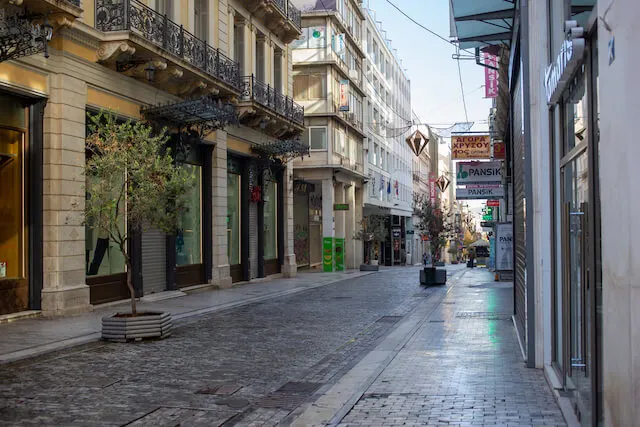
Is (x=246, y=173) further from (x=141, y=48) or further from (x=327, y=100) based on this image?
(x=327, y=100)

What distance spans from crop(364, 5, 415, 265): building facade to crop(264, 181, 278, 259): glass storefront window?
42.5 ft

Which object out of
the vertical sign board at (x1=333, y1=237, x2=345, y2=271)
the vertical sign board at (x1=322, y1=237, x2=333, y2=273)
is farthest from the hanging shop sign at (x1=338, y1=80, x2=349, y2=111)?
the vertical sign board at (x1=322, y1=237, x2=333, y2=273)

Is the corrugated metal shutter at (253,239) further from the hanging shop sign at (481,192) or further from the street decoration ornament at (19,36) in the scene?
the street decoration ornament at (19,36)

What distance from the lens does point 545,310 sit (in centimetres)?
837

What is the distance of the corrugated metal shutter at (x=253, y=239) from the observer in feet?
97.5

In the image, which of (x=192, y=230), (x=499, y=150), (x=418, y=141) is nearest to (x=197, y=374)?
(x=192, y=230)

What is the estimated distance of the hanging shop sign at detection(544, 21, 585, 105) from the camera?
494 centimetres

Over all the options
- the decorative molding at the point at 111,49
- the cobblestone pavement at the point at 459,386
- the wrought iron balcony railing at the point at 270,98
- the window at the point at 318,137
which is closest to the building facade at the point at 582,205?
the cobblestone pavement at the point at 459,386

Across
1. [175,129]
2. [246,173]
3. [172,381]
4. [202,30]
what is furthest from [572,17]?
[246,173]

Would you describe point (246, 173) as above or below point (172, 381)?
above

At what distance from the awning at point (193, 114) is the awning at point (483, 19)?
8.17 m

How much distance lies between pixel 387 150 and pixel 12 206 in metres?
49.0

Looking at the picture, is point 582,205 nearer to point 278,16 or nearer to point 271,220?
point 278,16

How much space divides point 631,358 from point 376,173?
53702 millimetres
